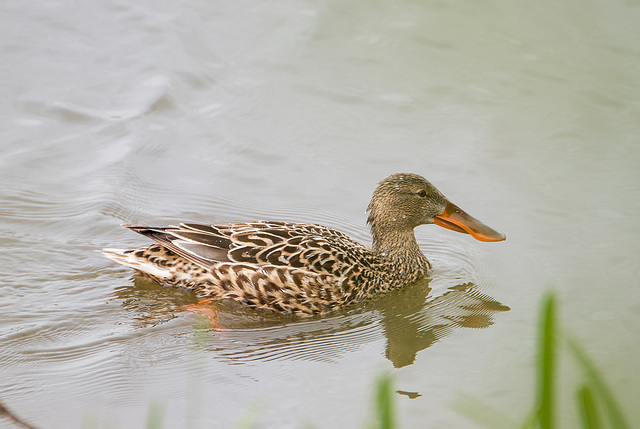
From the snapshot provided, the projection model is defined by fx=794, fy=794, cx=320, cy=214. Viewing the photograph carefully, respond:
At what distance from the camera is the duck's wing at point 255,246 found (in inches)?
241

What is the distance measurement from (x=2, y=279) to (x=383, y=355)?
310cm

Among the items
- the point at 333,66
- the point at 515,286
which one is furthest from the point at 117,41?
the point at 515,286

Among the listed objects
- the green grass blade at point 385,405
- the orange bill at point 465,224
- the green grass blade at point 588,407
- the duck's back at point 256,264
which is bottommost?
the duck's back at point 256,264

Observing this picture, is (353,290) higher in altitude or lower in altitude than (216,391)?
higher

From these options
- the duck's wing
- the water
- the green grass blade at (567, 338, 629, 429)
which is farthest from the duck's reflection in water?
the green grass blade at (567, 338, 629, 429)

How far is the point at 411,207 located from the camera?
667cm

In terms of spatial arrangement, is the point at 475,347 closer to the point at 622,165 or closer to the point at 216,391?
the point at 216,391

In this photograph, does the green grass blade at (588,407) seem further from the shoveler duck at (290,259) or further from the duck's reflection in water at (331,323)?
the shoveler duck at (290,259)

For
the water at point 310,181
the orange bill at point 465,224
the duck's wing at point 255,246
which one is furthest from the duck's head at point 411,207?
the duck's wing at point 255,246

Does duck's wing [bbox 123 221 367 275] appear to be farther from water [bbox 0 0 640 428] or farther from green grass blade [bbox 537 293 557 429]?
green grass blade [bbox 537 293 557 429]

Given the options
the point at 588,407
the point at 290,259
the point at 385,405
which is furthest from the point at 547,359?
the point at 290,259

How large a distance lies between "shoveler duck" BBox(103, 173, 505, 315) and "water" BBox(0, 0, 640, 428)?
0.56 ft

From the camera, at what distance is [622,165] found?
→ 304 inches

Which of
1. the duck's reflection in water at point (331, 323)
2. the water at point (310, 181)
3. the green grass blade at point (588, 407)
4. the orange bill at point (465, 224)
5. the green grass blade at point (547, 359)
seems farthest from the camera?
the orange bill at point (465, 224)
